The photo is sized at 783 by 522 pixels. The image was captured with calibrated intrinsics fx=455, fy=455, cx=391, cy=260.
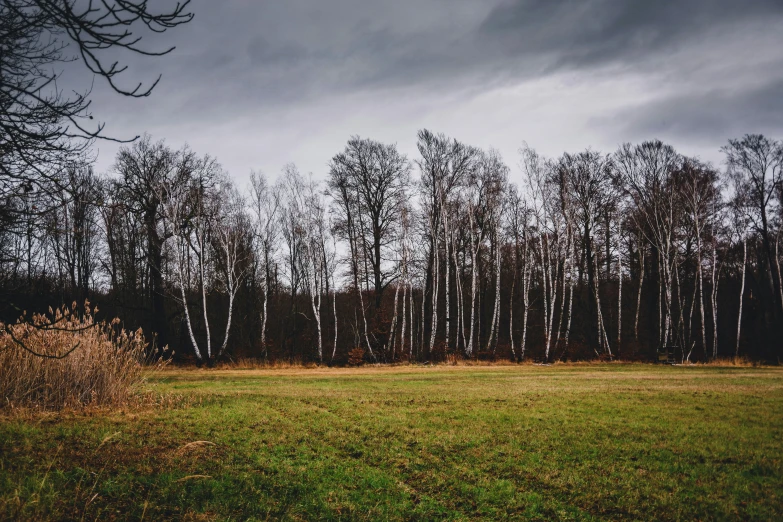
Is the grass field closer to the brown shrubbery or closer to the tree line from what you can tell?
the brown shrubbery

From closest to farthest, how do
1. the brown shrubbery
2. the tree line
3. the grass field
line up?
the grass field < the brown shrubbery < the tree line

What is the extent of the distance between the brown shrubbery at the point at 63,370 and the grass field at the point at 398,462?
803mm

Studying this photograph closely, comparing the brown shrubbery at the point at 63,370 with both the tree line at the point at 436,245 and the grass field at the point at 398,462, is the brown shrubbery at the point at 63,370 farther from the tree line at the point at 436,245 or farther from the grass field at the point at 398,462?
the tree line at the point at 436,245

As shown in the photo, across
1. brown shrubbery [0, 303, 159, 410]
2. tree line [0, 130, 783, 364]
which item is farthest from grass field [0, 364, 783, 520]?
tree line [0, 130, 783, 364]

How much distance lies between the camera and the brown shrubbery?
7816mm

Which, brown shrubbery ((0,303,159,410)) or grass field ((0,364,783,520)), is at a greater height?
brown shrubbery ((0,303,159,410))

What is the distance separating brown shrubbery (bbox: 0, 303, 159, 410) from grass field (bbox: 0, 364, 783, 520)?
0.80 m

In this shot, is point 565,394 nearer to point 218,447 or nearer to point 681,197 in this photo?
point 218,447

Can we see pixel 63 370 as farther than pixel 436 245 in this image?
No

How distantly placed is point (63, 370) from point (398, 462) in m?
6.66

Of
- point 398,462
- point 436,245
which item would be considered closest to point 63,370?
point 398,462

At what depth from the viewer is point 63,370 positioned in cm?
845

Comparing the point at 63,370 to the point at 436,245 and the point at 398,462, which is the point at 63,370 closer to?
the point at 398,462

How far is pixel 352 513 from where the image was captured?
435 cm
